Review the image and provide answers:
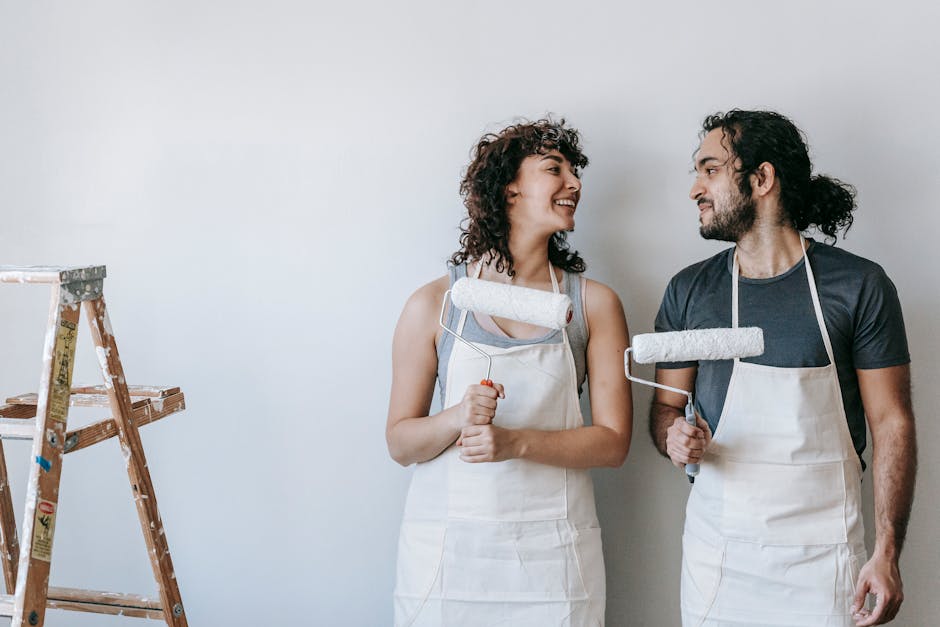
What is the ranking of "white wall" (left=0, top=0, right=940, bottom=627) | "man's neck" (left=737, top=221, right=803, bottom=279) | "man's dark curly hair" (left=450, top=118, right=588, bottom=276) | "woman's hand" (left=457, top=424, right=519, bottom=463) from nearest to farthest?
"woman's hand" (left=457, top=424, right=519, bottom=463) < "man's neck" (left=737, top=221, right=803, bottom=279) < "man's dark curly hair" (left=450, top=118, right=588, bottom=276) < "white wall" (left=0, top=0, right=940, bottom=627)

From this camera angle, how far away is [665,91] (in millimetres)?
1939

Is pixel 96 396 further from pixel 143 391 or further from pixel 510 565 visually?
pixel 510 565

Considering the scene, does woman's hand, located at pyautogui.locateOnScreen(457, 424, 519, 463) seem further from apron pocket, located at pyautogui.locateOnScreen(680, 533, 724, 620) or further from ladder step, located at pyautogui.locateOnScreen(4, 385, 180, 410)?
ladder step, located at pyautogui.locateOnScreen(4, 385, 180, 410)

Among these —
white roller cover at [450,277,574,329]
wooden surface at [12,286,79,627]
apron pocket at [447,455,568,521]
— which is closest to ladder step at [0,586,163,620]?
wooden surface at [12,286,79,627]

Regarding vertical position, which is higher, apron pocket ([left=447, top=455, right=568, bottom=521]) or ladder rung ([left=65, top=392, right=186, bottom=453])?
ladder rung ([left=65, top=392, right=186, bottom=453])

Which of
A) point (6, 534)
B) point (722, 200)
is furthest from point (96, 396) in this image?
point (722, 200)

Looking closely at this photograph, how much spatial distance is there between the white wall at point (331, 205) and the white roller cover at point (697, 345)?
21.3 inches

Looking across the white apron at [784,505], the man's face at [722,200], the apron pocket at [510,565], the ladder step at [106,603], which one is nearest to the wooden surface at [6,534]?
the ladder step at [106,603]

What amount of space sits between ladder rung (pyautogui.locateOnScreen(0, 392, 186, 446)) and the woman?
1.51ft

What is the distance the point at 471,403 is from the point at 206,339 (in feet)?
3.07

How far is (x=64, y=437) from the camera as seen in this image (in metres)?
1.40

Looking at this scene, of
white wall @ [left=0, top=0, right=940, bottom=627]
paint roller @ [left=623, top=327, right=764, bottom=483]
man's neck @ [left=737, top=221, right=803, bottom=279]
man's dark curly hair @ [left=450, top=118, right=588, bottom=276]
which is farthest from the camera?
Answer: white wall @ [left=0, top=0, right=940, bottom=627]

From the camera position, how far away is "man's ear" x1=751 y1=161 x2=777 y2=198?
1.62 metres

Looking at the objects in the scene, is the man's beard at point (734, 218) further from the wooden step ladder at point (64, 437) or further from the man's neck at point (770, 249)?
the wooden step ladder at point (64, 437)
